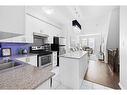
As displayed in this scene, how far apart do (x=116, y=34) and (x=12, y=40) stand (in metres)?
4.61

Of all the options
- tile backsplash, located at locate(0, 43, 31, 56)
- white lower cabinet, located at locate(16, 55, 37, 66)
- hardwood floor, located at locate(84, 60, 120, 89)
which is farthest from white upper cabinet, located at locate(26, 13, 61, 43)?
hardwood floor, located at locate(84, 60, 120, 89)

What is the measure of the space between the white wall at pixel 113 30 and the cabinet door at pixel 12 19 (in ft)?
11.9

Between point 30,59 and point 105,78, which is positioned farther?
point 105,78

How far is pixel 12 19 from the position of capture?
0.91m

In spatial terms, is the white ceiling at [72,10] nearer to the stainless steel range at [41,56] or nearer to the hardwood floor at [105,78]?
the stainless steel range at [41,56]

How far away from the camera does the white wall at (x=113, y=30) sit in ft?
11.9

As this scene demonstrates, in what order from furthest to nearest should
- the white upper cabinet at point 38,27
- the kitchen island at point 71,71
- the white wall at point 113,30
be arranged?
the white wall at point 113,30 → the white upper cabinet at point 38,27 → the kitchen island at point 71,71

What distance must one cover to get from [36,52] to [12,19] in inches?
114

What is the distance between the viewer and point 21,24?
40.0 inches

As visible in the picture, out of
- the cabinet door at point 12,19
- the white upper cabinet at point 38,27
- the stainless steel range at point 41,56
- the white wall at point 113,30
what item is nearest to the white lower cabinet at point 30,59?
the stainless steel range at point 41,56

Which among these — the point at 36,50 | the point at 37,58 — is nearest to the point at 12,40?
the point at 37,58

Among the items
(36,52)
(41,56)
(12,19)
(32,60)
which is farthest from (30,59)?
(12,19)

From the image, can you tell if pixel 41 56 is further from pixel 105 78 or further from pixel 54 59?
pixel 105 78

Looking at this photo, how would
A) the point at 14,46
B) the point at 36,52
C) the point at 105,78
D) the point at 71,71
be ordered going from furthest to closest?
the point at 36,52 → the point at 14,46 → the point at 105,78 → the point at 71,71
